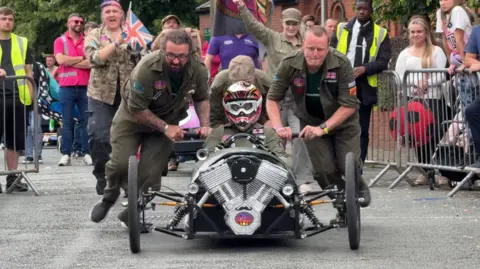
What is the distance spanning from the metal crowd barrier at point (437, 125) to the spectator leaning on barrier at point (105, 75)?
3.53 m

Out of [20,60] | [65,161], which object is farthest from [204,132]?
[65,161]

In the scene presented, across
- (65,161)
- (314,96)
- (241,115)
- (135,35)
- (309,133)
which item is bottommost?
(65,161)

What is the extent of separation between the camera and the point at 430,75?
15.9 m

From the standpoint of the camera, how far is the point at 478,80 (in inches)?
587

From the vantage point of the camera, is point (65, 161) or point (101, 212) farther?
point (65, 161)

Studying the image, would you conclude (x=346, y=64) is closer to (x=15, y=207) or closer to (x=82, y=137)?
(x=15, y=207)

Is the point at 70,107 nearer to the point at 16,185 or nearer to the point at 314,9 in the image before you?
the point at 16,185

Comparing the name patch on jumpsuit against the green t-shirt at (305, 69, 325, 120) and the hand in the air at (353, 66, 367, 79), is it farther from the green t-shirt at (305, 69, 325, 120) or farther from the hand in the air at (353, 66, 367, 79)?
the hand in the air at (353, 66, 367, 79)

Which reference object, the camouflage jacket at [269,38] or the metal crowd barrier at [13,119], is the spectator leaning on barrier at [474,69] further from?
the metal crowd barrier at [13,119]

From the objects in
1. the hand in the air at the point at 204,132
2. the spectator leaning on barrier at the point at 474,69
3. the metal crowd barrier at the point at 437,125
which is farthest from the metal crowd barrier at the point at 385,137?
the hand in the air at the point at 204,132

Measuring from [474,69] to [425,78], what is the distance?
1.29m

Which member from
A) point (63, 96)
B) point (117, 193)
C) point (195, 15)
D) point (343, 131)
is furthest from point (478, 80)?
point (195, 15)

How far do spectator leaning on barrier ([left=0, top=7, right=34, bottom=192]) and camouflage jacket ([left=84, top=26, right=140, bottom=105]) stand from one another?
246 cm

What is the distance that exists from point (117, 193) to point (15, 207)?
8.70 feet
